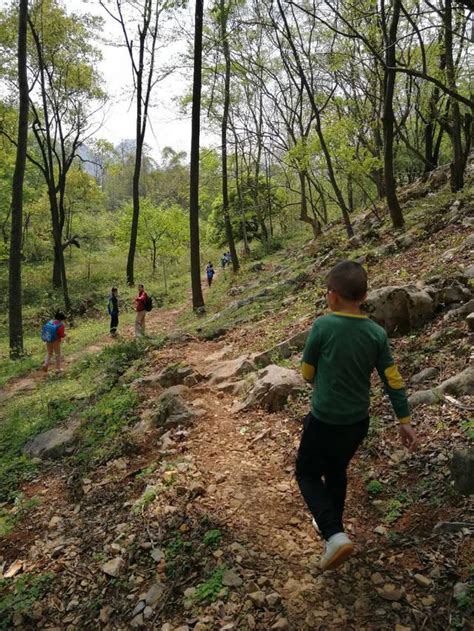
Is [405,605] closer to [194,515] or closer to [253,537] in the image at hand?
[253,537]

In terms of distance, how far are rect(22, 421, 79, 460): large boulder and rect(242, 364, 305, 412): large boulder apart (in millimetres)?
2779

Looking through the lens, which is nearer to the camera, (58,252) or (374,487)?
(374,487)

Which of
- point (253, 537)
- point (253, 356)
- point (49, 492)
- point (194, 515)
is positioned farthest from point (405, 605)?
point (253, 356)

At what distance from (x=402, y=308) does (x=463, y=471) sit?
3124 millimetres

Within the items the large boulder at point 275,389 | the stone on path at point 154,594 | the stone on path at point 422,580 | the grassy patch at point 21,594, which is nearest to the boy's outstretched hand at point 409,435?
the stone on path at point 422,580

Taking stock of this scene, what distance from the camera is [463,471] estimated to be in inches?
122

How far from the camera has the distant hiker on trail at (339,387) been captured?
2594 millimetres

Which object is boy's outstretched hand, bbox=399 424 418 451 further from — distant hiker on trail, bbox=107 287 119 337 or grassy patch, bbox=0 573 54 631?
distant hiker on trail, bbox=107 287 119 337

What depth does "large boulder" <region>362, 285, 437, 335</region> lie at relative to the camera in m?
5.87

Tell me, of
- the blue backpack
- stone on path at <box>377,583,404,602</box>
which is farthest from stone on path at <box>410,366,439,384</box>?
the blue backpack

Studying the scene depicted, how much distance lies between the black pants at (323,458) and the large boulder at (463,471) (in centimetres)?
89

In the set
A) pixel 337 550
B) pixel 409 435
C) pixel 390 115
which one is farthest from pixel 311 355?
pixel 390 115

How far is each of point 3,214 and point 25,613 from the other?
27014mm

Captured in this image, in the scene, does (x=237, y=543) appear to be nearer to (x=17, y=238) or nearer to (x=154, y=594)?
(x=154, y=594)
